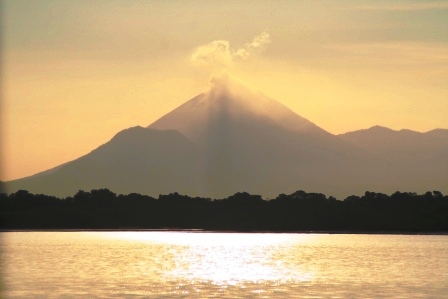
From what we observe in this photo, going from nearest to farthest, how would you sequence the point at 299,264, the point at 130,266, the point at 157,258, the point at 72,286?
the point at 72,286
the point at 130,266
the point at 299,264
the point at 157,258

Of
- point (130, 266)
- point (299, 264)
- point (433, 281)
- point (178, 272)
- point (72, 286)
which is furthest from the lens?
point (299, 264)

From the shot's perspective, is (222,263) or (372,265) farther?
(222,263)

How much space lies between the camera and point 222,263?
99.8m

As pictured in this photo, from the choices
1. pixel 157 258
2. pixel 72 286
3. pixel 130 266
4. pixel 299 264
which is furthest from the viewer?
pixel 157 258

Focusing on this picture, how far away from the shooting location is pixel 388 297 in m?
60.4

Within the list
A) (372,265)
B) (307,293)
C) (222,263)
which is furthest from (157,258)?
(307,293)

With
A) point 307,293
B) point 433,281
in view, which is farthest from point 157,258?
point 307,293

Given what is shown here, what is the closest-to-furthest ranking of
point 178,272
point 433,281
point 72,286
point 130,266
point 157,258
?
point 72,286
point 433,281
point 178,272
point 130,266
point 157,258

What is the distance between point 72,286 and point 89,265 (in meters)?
23.6

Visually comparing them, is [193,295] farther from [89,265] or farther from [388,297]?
[89,265]

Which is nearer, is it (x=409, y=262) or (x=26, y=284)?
(x=26, y=284)

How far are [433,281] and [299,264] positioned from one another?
80.8ft

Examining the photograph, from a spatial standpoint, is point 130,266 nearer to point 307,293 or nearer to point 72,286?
point 72,286

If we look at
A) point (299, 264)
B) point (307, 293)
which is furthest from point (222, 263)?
point (307, 293)
